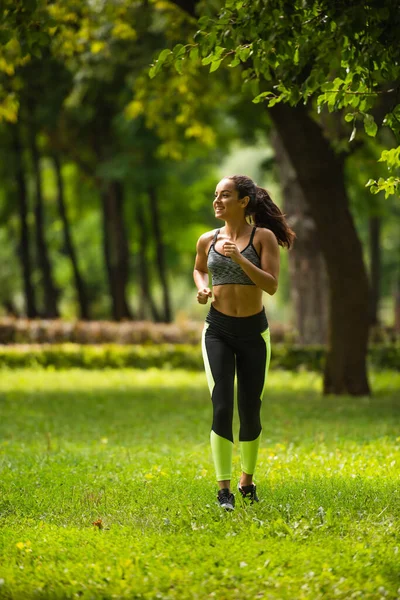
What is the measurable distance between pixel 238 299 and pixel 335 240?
997 centimetres

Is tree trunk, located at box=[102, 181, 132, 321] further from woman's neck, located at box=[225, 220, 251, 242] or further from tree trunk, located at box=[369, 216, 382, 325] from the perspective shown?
woman's neck, located at box=[225, 220, 251, 242]

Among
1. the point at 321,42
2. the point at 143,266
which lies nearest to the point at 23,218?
the point at 143,266

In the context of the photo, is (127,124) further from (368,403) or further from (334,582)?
(334,582)

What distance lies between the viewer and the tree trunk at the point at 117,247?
3400cm

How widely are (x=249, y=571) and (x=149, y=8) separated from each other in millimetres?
18621

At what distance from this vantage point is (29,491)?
27.1 ft

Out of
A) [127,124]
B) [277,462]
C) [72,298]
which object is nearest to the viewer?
[277,462]

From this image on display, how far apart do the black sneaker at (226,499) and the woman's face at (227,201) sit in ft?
6.44

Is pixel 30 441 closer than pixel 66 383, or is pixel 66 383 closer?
pixel 30 441

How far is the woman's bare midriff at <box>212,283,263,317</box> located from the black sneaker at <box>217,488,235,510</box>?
4.16 feet

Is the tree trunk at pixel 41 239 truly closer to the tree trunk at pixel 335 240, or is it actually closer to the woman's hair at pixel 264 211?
the tree trunk at pixel 335 240

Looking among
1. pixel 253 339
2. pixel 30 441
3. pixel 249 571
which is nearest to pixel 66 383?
pixel 30 441

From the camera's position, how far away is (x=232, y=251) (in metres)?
7.01

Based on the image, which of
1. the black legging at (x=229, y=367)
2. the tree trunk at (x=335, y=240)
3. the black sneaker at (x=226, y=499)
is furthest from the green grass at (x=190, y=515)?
the tree trunk at (x=335, y=240)
